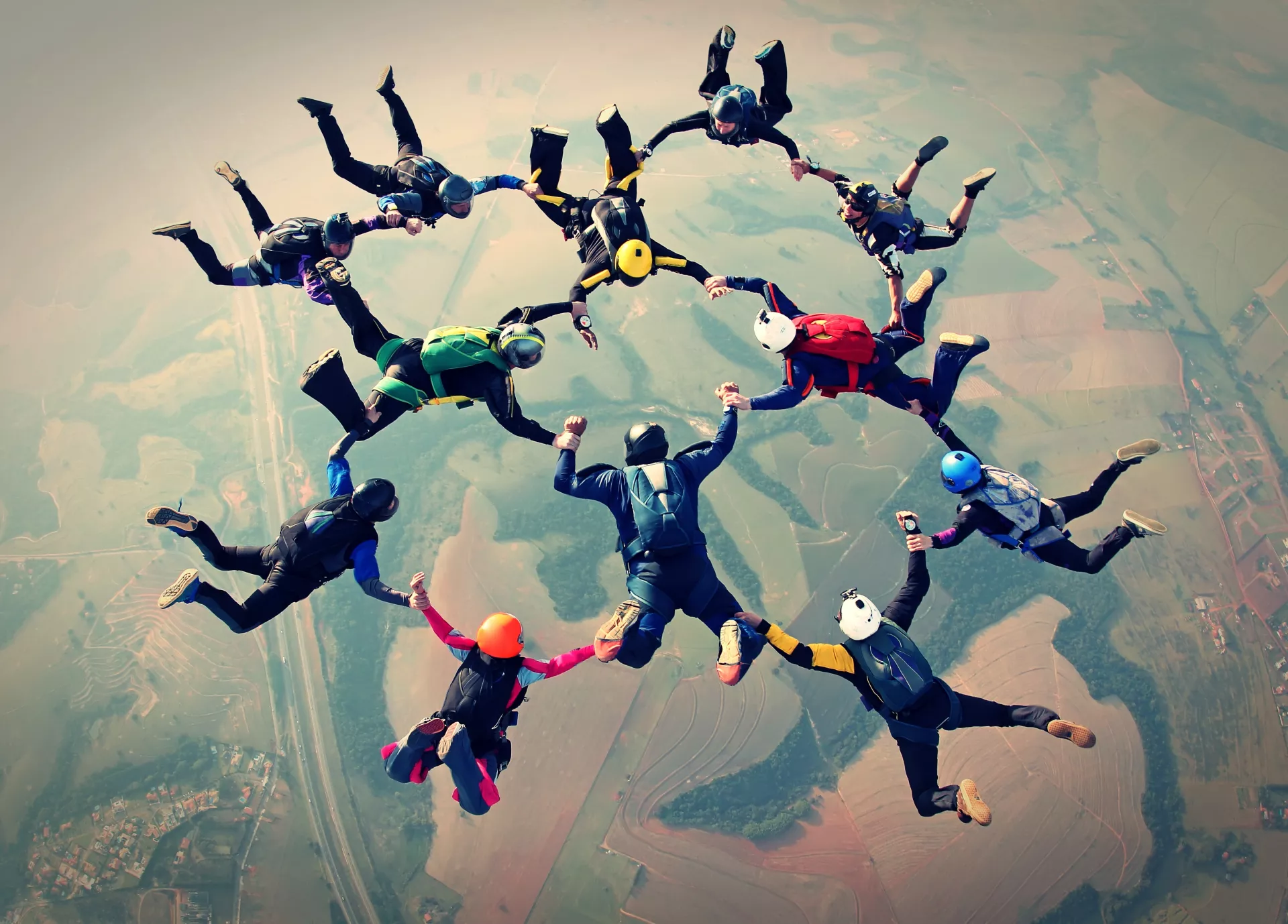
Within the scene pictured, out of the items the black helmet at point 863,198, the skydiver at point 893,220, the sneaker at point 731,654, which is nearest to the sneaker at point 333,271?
the sneaker at point 731,654

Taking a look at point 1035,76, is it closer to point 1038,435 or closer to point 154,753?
point 1038,435

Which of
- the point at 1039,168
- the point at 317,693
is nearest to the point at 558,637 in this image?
the point at 317,693

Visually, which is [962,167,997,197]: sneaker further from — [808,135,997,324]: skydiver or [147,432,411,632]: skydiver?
[147,432,411,632]: skydiver

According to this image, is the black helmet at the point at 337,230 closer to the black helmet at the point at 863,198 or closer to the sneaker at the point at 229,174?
the sneaker at the point at 229,174

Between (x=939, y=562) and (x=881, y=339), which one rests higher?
(x=881, y=339)

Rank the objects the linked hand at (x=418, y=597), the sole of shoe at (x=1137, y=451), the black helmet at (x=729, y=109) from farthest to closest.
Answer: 1. the black helmet at (x=729, y=109)
2. the sole of shoe at (x=1137, y=451)
3. the linked hand at (x=418, y=597)

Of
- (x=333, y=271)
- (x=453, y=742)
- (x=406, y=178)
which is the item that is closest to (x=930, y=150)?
(x=406, y=178)
